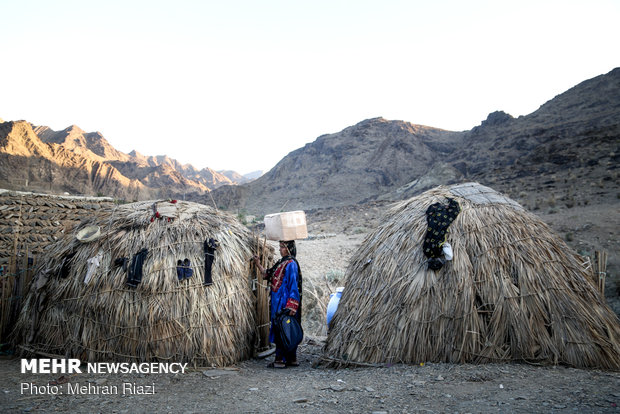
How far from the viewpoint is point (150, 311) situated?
4965mm

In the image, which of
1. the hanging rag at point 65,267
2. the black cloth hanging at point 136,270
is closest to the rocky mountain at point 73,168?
the hanging rag at point 65,267

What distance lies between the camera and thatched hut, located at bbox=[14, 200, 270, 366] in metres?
4.98

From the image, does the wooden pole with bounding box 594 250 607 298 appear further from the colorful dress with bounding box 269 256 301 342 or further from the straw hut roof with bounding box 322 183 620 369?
the colorful dress with bounding box 269 256 301 342

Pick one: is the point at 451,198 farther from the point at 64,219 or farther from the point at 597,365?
the point at 64,219

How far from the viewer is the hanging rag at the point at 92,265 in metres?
5.14

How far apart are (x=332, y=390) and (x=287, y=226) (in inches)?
85.5

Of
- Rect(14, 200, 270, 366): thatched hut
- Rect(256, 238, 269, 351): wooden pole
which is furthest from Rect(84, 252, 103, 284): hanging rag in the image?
Rect(256, 238, 269, 351): wooden pole

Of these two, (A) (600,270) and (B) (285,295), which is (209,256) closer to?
(B) (285,295)

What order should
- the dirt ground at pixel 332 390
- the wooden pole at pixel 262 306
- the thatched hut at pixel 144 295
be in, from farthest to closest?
the wooden pole at pixel 262 306, the thatched hut at pixel 144 295, the dirt ground at pixel 332 390

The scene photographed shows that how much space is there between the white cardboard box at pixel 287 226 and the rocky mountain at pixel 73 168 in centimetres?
1246

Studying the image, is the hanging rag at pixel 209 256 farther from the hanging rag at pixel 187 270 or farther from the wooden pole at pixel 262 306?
the wooden pole at pixel 262 306

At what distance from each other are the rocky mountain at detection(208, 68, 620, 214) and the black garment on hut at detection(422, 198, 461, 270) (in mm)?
7423

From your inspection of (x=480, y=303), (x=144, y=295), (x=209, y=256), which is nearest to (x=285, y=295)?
(x=209, y=256)

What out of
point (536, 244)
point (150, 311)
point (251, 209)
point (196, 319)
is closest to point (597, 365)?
point (536, 244)
